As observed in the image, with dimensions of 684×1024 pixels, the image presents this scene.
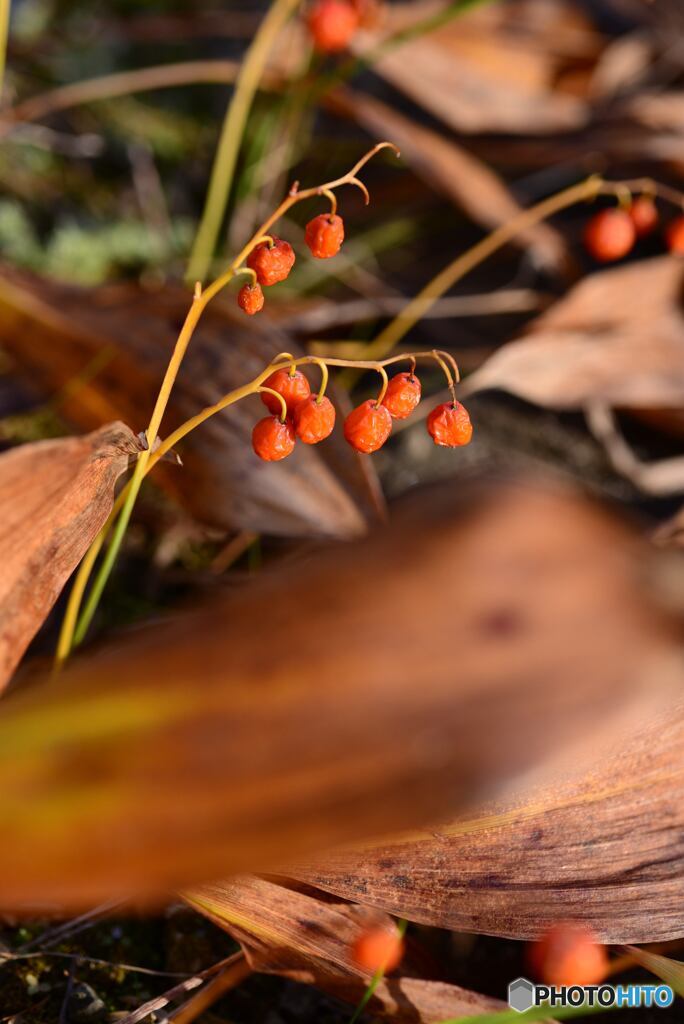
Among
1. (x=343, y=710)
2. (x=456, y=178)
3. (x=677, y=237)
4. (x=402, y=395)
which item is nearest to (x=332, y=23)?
(x=456, y=178)

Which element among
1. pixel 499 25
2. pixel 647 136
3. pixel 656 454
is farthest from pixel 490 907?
pixel 499 25

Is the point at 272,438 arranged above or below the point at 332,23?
below

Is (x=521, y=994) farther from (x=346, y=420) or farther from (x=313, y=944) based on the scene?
(x=346, y=420)

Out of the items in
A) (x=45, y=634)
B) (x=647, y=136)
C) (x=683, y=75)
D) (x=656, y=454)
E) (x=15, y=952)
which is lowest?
(x=15, y=952)

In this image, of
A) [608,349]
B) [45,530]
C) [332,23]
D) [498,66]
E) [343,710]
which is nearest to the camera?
[343,710]

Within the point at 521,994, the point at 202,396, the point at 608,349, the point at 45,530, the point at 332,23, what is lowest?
the point at 521,994

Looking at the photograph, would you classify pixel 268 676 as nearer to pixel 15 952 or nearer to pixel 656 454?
pixel 15 952

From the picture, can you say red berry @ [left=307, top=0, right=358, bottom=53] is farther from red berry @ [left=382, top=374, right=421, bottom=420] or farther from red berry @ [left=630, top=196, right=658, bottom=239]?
red berry @ [left=382, top=374, right=421, bottom=420]

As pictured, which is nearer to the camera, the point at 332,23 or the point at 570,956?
the point at 570,956
